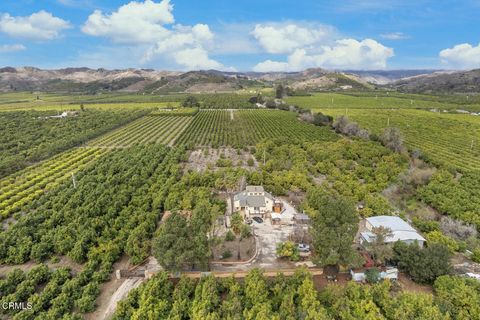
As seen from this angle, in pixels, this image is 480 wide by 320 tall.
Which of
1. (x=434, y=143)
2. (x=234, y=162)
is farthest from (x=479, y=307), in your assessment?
(x=434, y=143)

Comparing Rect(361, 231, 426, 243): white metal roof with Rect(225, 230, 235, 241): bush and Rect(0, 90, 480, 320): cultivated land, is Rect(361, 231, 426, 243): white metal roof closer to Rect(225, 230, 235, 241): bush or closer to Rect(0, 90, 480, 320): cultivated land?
Rect(0, 90, 480, 320): cultivated land

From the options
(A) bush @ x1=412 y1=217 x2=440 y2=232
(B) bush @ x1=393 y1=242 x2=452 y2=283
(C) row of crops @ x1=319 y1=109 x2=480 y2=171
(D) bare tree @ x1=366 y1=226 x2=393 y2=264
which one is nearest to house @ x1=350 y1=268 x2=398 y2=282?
(D) bare tree @ x1=366 y1=226 x2=393 y2=264

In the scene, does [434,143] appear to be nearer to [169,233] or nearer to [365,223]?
[365,223]

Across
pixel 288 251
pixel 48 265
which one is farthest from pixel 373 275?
pixel 48 265

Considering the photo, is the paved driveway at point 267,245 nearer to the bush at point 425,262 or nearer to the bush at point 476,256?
the bush at point 425,262

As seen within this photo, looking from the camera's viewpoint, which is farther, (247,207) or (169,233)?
(247,207)

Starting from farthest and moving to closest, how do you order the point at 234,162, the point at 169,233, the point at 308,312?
the point at 234,162 < the point at 169,233 < the point at 308,312
